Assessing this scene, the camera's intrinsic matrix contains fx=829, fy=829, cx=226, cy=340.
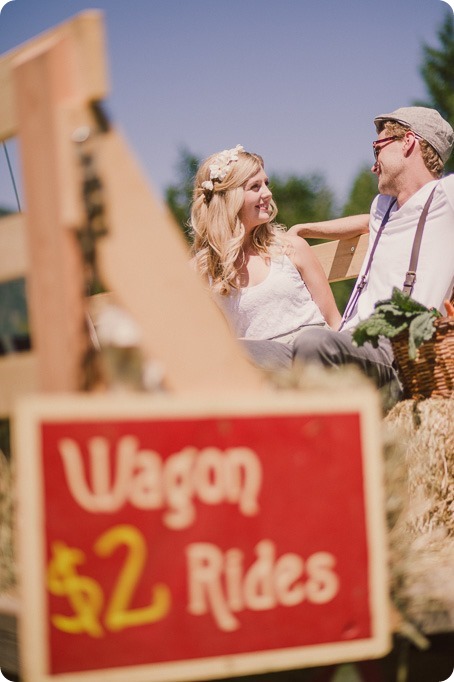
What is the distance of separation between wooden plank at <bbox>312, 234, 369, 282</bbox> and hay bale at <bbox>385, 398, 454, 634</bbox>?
1.08m

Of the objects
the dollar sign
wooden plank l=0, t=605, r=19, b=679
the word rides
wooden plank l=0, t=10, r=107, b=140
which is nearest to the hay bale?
the word rides

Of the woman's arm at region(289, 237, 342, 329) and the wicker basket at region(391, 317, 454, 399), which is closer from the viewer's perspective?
the wicker basket at region(391, 317, 454, 399)

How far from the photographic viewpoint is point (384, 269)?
2.91 metres

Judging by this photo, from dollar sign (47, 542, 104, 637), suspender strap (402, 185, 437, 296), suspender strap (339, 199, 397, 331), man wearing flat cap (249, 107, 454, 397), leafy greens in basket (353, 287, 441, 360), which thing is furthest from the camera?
suspender strap (339, 199, 397, 331)

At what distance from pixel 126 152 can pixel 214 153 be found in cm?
235

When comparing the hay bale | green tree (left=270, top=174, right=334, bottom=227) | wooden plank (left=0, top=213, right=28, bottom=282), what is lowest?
green tree (left=270, top=174, right=334, bottom=227)

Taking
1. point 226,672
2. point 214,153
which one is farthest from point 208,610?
point 214,153

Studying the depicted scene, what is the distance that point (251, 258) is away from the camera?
131 inches

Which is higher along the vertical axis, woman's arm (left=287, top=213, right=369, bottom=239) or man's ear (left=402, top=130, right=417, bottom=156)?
man's ear (left=402, top=130, right=417, bottom=156)

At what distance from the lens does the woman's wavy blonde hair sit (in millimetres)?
3244

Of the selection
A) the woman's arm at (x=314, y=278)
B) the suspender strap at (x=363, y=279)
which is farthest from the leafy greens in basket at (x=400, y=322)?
the woman's arm at (x=314, y=278)

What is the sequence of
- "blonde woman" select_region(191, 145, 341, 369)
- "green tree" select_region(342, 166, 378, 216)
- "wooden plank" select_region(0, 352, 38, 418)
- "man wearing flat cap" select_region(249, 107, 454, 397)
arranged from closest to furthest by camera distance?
"wooden plank" select_region(0, 352, 38, 418) → "man wearing flat cap" select_region(249, 107, 454, 397) → "blonde woman" select_region(191, 145, 341, 369) → "green tree" select_region(342, 166, 378, 216)

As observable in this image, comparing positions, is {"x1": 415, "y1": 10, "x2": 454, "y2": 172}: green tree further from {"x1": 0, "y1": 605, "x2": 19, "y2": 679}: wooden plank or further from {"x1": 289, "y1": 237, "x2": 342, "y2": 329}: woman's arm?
{"x1": 0, "y1": 605, "x2": 19, "y2": 679}: wooden plank

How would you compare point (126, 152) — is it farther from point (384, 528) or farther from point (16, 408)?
point (384, 528)
